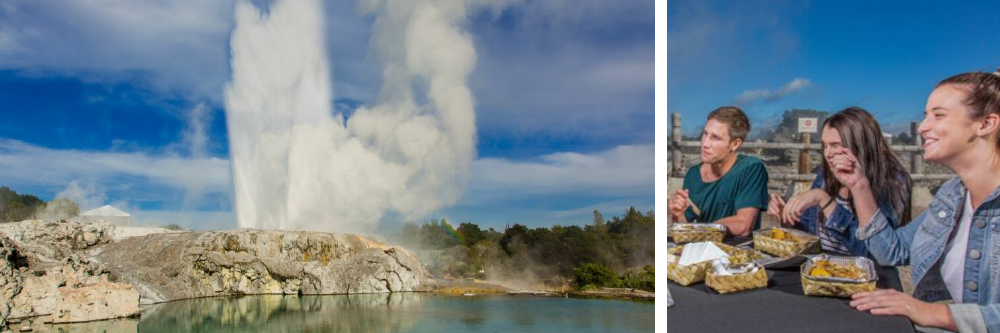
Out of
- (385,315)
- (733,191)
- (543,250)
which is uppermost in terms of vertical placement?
(733,191)

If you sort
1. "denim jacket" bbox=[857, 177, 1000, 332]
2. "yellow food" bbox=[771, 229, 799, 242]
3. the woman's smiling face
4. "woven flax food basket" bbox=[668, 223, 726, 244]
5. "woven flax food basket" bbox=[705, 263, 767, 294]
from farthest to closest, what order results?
"woven flax food basket" bbox=[668, 223, 726, 244] → "yellow food" bbox=[771, 229, 799, 242] → "woven flax food basket" bbox=[705, 263, 767, 294] → the woman's smiling face → "denim jacket" bbox=[857, 177, 1000, 332]

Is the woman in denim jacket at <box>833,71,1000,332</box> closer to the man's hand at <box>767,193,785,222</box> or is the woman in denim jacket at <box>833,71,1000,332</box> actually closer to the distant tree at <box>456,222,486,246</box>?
the man's hand at <box>767,193,785,222</box>

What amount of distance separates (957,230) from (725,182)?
1.34 m

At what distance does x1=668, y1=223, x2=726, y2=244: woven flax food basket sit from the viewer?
181 inches

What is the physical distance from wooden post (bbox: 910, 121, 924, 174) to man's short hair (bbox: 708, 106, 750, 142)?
96 cm

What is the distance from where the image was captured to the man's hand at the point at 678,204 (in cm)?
474

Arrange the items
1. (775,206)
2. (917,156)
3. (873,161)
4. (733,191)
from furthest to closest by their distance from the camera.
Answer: (733,191) → (775,206) → (873,161) → (917,156)

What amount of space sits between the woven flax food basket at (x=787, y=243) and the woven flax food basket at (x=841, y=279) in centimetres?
11

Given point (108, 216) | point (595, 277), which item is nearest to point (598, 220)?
point (595, 277)

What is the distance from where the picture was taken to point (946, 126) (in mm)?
4074

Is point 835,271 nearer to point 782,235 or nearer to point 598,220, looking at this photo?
point 782,235

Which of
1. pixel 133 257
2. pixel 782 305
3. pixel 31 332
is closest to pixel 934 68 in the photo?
Answer: pixel 782 305

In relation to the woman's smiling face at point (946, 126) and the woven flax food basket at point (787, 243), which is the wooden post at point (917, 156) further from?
the woven flax food basket at point (787, 243)

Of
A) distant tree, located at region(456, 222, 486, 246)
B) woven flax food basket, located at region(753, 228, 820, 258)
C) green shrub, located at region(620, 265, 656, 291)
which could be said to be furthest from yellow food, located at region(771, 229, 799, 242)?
distant tree, located at region(456, 222, 486, 246)
